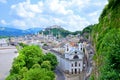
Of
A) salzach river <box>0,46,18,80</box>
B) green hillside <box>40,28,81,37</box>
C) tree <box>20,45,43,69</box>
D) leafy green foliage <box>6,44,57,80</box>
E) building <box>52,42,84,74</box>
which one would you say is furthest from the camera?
green hillside <box>40,28,81,37</box>

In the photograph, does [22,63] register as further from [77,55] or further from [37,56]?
[77,55]

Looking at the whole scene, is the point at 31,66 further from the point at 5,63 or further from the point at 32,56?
the point at 5,63

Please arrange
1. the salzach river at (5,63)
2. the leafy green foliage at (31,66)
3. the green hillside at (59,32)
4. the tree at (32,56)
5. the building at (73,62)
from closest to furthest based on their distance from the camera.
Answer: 1. the leafy green foliage at (31,66)
2. the tree at (32,56)
3. the salzach river at (5,63)
4. the building at (73,62)
5. the green hillside at (59,32)

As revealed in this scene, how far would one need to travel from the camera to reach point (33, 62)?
3372 centimetres

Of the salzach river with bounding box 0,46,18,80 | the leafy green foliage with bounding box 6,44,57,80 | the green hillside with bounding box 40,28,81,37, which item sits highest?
the green hillside with bounding box 40,28,81,37

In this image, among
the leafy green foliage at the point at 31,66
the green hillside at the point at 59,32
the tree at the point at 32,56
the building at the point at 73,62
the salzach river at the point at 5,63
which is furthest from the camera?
the green hillside at the point at 59,32

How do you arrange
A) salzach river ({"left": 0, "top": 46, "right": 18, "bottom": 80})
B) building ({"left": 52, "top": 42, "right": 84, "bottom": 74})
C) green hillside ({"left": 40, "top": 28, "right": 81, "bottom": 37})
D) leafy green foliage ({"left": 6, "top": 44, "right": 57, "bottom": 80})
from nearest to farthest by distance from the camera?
leafy green foliage ({"left": 6, "top": 44, "right": 57, "bottom": 80})
salzach river ({"left": 0, "top": 46, "right": 18, "bottom": 80})
building ({"left": 52, "top": 42, "right": 84, "bottom": 74})
green hillside ({"left": 40, "top": 28, "right": 81, "bottom": 37})

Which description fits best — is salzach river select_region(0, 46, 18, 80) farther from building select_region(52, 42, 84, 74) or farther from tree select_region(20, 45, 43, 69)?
building select_region(52, 42, 84, 74)

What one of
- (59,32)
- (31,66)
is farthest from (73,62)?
(59,32)

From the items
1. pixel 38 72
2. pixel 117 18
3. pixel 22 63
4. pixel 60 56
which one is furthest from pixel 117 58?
pixel 60 56

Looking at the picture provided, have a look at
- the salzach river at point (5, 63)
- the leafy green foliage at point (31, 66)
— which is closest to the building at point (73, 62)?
the leafy green foliage at point (31, 66)

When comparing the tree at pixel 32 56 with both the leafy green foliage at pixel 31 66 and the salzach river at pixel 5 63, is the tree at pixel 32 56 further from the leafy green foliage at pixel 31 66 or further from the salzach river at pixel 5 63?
the salzach river at pixel 5 63

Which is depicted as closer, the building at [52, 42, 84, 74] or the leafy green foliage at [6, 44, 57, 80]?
the leafy green foliage at [6, 44, 57, 80]

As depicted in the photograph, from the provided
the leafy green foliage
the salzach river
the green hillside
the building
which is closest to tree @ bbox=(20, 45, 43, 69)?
the leafy green foliage
